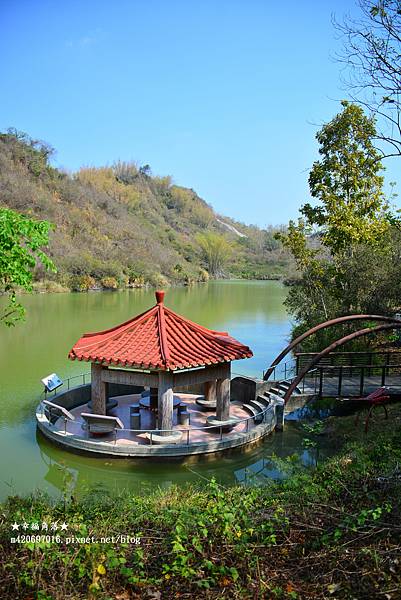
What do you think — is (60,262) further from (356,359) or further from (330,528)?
(330,528)

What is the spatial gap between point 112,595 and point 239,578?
0.98m

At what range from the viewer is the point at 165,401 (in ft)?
31.3

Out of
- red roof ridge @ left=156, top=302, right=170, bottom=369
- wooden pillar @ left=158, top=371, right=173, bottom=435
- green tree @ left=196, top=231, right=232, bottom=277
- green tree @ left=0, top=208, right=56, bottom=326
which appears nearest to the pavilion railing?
wooden pillar @ left=158, top=371, right=173, bottom=435

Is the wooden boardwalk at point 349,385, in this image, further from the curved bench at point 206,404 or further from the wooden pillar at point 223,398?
the wooden pillar at point 223,398

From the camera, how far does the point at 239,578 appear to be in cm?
392

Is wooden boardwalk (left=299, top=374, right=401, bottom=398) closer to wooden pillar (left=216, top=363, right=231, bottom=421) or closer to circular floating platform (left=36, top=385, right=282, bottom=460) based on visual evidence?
circular floating platform (left=36, top=385, right=282, bottom=460)

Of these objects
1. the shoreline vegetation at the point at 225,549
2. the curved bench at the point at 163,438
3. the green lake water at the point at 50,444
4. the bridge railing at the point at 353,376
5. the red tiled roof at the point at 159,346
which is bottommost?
the green lake water at the point at 50,444

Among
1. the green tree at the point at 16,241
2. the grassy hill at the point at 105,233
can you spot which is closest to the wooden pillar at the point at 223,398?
the green tree at the point at 16,241

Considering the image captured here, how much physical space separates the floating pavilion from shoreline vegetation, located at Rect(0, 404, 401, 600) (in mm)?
3811

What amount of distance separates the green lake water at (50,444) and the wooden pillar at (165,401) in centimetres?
82

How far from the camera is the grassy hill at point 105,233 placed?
56625 mm

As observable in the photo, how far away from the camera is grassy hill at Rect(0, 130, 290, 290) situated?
186 feet

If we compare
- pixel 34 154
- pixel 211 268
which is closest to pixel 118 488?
pixel 34 154

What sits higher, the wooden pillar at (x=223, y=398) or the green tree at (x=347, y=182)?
the green tree at (x=347, y=182)
